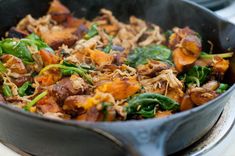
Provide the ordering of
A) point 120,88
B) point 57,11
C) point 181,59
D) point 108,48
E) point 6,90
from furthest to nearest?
point 57,11 → point 108,48 → point 181,59 → point 6,90 → point 120,88

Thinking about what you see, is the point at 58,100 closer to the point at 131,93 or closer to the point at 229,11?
the point at 131,93

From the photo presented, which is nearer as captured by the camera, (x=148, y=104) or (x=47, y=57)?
(x=148, y=104)

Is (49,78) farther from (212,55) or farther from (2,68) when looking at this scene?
(212,55)

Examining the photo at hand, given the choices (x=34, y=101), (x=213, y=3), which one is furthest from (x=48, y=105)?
(x=213, y=3)

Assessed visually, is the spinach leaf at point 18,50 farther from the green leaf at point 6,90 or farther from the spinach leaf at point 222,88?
the spinach leaf at point 222,88

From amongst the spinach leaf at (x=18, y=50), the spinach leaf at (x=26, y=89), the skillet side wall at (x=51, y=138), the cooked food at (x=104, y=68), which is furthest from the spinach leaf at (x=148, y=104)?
the spinach leaf at (x=18, y=50)

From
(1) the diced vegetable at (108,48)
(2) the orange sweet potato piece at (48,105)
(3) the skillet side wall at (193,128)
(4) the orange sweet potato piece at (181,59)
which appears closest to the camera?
(3) the skillet side wall at (193,128)

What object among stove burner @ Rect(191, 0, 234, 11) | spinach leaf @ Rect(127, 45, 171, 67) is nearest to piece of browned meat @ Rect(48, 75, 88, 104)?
spinach leaf @ Rect(127, 45, 171, 67)
